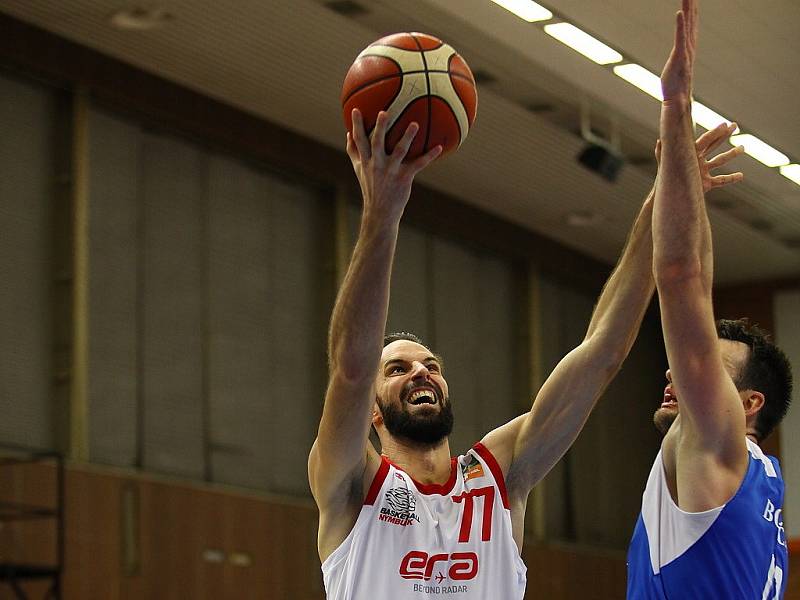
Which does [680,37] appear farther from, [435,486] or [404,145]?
[435,486]

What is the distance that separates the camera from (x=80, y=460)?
1187 centimetres

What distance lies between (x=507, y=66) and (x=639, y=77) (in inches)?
48.5

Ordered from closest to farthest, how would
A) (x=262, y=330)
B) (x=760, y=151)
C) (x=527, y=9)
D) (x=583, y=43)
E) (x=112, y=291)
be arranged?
(x=527, y=9)
(x=583, y=43)
(x=112, y=291)
(x=760, y=151)
(x=262, y=330)

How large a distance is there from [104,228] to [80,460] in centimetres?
195

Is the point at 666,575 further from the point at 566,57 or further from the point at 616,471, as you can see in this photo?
the point at 616,471

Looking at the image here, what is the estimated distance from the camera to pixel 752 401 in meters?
4.86

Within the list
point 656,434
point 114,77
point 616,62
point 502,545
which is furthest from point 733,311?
point 502,545

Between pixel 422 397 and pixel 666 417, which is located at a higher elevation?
pixel 422 397

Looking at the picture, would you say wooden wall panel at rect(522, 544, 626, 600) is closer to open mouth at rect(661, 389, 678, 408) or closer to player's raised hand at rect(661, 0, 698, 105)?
open mouth at rect(661, 389, 678, 408)

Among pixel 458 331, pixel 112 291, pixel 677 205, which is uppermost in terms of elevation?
pixel 458 331

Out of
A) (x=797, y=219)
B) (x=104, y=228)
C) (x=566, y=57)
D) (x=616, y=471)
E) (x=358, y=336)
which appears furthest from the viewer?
(x=616, y=471)

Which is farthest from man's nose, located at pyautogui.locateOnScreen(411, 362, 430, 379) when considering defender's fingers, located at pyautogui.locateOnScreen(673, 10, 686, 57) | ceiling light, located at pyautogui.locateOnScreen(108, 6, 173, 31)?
ceiling light, located at pyautogui.locateOnScreen(108, 6, 173, 31)

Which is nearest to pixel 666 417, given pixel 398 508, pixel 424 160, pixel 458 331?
pixel 398 508

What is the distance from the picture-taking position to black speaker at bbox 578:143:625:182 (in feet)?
42.8
